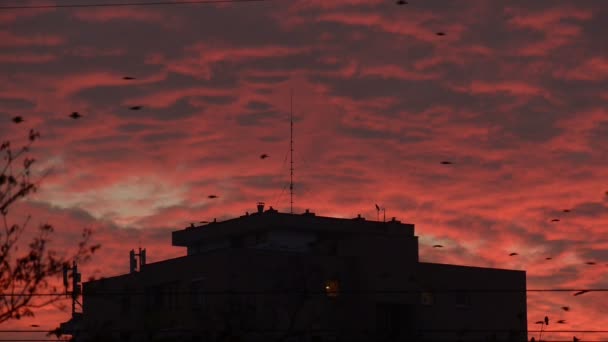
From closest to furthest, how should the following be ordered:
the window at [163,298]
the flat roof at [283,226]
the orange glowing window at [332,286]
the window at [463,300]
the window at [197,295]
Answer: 1. the window at [197,295]
2. the window at [163,298]
3. the orange glowing window at [332,286]
4. the window at [463,300]
5. the flat roof at [283,226]

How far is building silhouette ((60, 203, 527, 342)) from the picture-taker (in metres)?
76.5

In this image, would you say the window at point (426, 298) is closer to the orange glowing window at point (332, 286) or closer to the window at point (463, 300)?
the window at point (463, 300)

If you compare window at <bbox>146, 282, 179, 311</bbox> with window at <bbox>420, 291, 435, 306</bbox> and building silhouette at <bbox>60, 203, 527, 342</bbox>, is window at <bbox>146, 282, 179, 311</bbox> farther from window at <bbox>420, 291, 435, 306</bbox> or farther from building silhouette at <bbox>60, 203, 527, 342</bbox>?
window at <bbox>420, 291, 435, 306</bbox>

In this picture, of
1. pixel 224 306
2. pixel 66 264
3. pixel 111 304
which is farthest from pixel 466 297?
pixel 66 264

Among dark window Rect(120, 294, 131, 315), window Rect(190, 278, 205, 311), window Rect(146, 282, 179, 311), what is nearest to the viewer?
window Rect(190, 278, 205, 311)

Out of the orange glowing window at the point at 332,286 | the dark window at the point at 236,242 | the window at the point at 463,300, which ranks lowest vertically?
the window at the point at 463,300

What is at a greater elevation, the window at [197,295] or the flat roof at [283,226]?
the flat roof at [283,226]

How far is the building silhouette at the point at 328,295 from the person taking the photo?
76.5m

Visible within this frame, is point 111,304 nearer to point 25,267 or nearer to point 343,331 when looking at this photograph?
point 343,331

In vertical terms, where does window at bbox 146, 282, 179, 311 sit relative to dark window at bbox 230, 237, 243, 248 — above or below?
below

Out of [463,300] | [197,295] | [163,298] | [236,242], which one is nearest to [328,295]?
[197,295]

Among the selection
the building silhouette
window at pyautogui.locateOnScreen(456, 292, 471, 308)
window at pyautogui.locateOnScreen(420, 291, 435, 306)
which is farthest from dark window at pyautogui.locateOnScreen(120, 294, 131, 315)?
window at pyautogui.locateOnScreen(456, 292, 471, 308)

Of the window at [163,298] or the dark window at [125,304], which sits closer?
the window at [163,298]

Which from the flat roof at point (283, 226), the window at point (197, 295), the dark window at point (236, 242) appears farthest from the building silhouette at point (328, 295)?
the dark window at point (236, 242)
